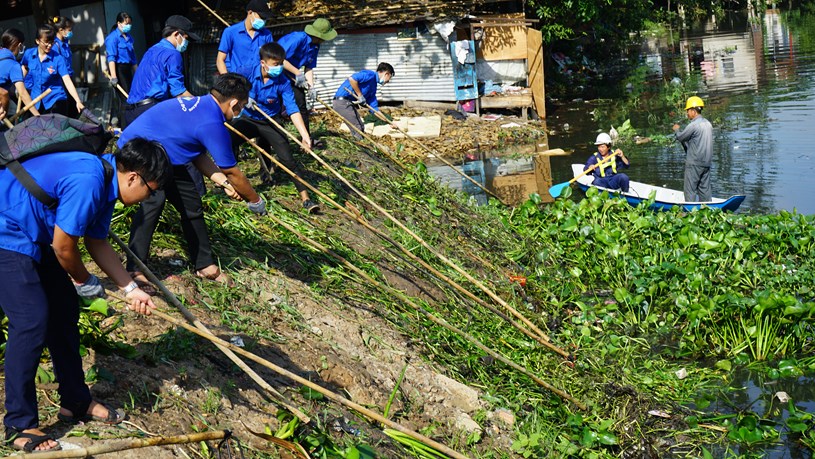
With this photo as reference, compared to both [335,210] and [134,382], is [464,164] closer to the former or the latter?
[335,210]

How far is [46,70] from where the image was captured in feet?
34.1

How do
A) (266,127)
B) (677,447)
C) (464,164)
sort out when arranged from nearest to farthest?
(677,447) → (266,127) → (464,164)

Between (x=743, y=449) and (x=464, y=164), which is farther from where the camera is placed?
(x=464, y=164)

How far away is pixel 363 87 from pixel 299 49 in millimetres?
2398

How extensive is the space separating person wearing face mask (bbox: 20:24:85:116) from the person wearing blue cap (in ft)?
22.2

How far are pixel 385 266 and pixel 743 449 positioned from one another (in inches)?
138

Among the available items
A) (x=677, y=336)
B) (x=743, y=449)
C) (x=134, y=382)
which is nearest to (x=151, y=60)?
(x=134, y=382)

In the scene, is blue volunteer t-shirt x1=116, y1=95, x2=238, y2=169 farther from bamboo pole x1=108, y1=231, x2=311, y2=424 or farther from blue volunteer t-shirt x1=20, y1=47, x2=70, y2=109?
blue volunteer t-shirt x1=20, y1=47, x2=70, y2=109

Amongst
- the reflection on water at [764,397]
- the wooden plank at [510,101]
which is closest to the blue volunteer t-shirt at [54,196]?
the reflection on water at [764,397]

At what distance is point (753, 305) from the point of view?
25.3 feet

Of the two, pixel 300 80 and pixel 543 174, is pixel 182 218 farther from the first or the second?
pixel 543 174

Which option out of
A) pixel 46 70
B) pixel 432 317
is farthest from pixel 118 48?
pixel 432 317

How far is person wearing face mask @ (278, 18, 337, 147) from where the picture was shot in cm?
977

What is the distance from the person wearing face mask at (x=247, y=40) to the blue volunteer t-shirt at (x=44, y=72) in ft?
8.27
